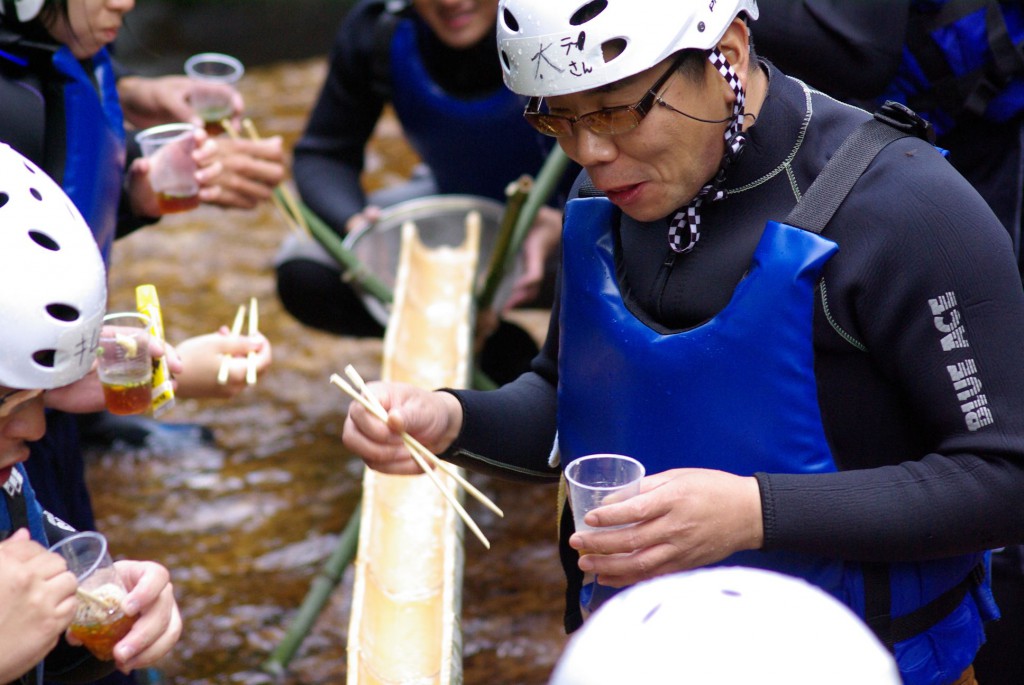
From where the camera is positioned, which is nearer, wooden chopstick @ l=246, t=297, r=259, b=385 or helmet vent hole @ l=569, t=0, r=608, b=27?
helmet vent hole @ l=569, t=0, r=608, b=27

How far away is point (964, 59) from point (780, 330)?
1.66m

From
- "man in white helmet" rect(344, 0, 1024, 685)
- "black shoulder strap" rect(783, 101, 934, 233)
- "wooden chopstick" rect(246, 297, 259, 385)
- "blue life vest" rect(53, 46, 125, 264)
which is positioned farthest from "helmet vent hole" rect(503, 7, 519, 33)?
"blue life vest" rect(53, 46, 125, 264)

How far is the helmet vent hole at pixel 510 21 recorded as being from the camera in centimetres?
232

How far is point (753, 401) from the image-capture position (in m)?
2.28

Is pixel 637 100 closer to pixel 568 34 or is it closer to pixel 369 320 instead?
pixel 568 34

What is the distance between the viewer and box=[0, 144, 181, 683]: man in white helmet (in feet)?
7.16

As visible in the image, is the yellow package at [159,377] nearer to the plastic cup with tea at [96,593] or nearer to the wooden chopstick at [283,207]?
the plastic cup with tea at [96,593]

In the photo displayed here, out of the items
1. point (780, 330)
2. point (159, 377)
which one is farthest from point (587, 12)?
point (159, 377)

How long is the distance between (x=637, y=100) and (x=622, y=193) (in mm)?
203

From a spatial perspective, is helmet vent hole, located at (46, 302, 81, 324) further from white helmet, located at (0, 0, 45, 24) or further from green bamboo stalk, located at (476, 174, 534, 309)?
green bamboo stalk, located at (476, 174, 534, 309)

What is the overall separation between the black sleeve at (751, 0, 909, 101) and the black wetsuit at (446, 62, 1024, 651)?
111 cm

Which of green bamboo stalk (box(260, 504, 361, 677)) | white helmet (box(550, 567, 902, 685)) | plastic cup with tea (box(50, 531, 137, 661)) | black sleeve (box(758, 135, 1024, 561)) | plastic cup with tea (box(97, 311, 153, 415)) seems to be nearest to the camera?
white helmet (box(550, 567, 902, 685))

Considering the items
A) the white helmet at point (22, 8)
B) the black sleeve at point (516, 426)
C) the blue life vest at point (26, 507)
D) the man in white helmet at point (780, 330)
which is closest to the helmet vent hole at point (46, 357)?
the blue life vest at point (26, 507)

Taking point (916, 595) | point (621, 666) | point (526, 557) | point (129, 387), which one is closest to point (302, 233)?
point (526, 557)
